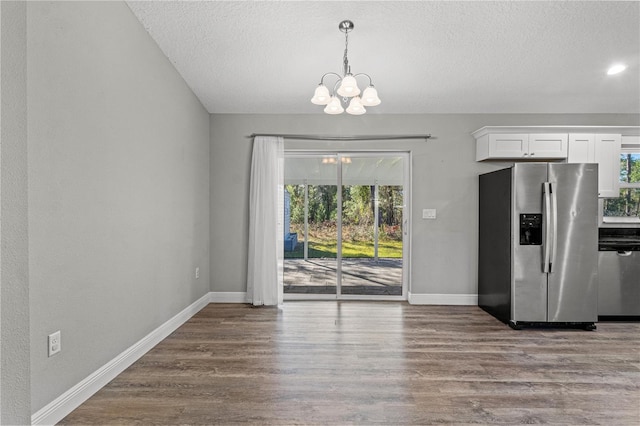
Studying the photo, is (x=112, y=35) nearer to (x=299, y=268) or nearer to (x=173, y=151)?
(x=173, y=151)

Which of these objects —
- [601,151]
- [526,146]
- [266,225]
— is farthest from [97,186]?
[601,151]

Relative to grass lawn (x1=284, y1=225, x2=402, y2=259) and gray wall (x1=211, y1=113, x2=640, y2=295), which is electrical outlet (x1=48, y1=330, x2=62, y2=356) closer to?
gray wall (x1=211, y1=113, x2=640, y2=295)

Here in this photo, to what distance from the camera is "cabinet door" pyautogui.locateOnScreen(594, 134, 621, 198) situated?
3722mm

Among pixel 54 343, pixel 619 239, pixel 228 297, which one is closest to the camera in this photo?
pixel 54 343

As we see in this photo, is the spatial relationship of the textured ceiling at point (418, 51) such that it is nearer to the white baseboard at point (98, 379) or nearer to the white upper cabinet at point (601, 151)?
the white upper cabinet at point (601, 151)

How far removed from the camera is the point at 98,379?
2.12 meters

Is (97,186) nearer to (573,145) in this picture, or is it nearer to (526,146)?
(526,146)

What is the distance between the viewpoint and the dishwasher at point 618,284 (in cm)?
360

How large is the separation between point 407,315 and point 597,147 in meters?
2.93

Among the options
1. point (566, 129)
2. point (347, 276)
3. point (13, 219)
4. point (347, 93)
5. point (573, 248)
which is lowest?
point (347, 276)

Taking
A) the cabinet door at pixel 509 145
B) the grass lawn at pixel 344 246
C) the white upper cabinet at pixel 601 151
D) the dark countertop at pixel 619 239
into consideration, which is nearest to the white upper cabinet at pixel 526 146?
the cabinet door at pixel 509 145

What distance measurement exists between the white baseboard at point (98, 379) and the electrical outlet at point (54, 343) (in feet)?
0.91

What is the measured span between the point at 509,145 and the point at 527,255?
1.32 meters

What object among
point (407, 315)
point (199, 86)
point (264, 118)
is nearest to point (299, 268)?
point (407, 315)
